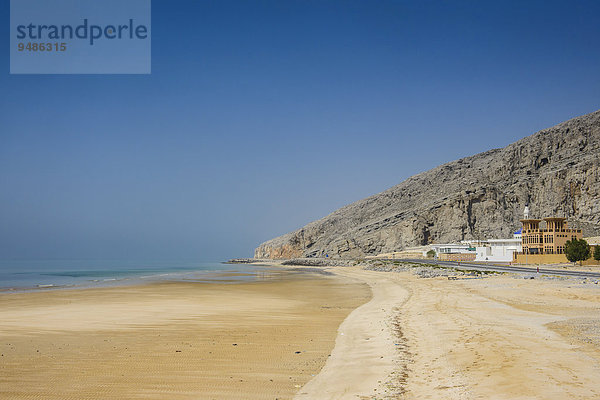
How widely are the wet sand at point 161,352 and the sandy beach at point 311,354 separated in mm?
38

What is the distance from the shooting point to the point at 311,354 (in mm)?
11828

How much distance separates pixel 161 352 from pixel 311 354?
3.89 m

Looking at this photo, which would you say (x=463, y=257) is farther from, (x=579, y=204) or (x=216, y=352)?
(x=216, y=352)

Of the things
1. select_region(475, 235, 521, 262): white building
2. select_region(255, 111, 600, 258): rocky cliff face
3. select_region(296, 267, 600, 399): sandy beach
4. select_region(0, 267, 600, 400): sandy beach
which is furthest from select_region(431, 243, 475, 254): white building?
select_region(296, 267, 600, 399): sandy beach

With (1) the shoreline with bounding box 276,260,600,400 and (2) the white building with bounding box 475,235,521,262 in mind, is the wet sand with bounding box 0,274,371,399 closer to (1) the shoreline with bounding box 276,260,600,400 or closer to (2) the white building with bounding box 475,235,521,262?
(1) the shoreline with bounding box 276,260,600,400

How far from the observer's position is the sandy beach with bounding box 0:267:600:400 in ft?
26.7

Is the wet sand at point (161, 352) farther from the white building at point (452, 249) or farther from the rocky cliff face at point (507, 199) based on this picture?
the rocky cliff face at point (507, 199)

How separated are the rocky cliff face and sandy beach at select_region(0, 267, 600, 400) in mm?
110279

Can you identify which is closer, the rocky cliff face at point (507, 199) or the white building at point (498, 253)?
the white building at point (498, 253)

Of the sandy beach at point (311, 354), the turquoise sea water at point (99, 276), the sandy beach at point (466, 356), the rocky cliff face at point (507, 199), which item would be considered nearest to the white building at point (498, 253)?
the rocky cliff face at point (507, 199)

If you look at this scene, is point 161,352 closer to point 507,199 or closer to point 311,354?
point 311,354

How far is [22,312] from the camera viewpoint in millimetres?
21547

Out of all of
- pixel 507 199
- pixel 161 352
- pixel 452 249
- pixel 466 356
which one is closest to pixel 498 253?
pixel 452 249

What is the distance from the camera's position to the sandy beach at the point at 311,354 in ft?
26.7
